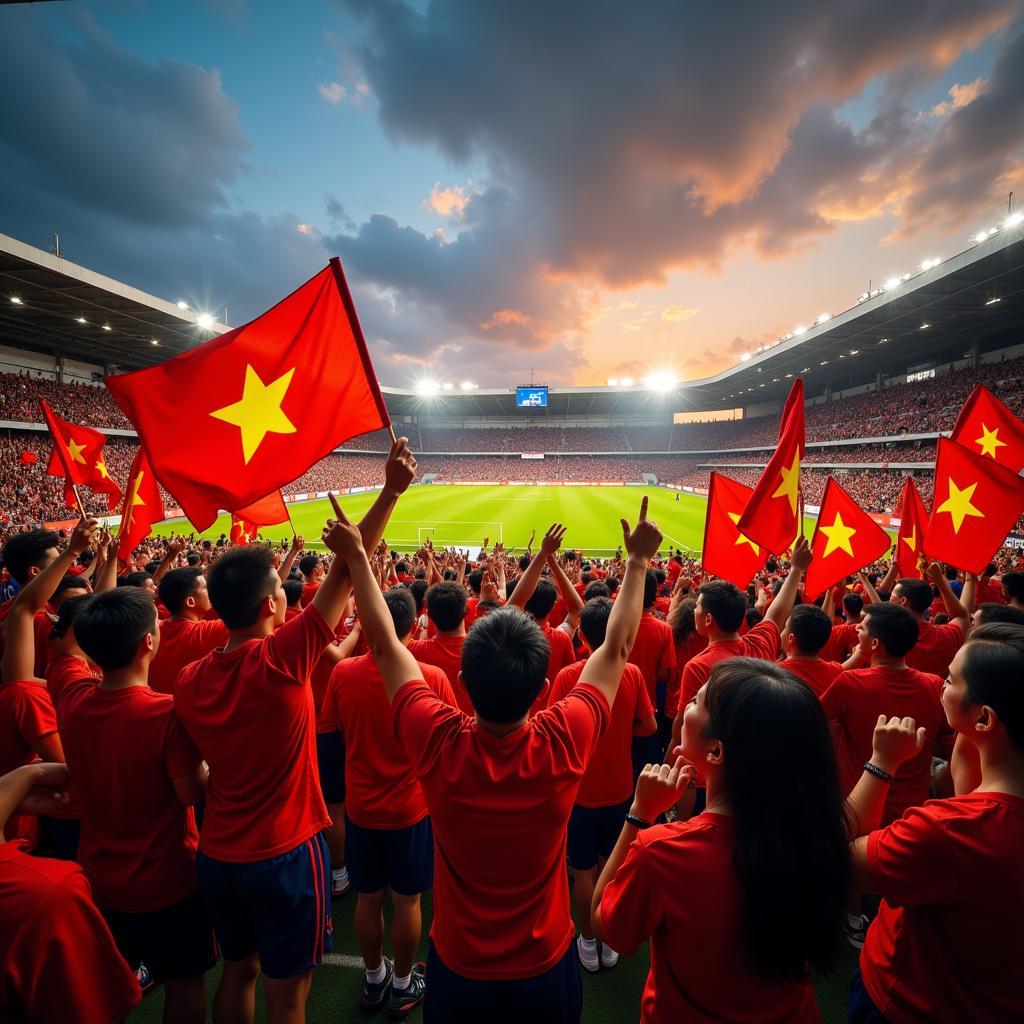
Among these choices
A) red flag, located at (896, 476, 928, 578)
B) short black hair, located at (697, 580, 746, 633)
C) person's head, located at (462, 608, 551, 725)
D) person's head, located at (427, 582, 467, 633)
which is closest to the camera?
person's head, located at (462, 608, 551, 725)

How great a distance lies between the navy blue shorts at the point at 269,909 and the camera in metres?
2.21

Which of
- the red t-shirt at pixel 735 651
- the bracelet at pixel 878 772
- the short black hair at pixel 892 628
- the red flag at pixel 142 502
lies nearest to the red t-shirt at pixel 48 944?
the bracelet at pixel 878 772

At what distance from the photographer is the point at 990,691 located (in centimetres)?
163

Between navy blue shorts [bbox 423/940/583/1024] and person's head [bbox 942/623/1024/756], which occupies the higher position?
person's head [bbox 942/623/1024/756]

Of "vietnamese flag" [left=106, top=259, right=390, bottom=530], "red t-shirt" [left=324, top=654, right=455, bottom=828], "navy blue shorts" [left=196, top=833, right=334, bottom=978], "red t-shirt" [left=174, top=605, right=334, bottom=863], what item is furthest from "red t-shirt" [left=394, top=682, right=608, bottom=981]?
"vietnamese flag" [left=106, top=259, right=390, bottom=530]

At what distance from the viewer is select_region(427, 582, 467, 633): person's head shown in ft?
11.5

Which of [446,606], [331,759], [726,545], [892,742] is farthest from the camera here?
[726,545]

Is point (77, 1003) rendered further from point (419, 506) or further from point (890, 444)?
point (890, 444)

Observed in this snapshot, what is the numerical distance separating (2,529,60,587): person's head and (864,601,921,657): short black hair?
6.57m

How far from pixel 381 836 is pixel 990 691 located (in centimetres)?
311

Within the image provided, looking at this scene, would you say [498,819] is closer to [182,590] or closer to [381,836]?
[381,836]

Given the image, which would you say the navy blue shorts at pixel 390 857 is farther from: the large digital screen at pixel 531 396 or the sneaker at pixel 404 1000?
the large digital screen at pixel 531 396

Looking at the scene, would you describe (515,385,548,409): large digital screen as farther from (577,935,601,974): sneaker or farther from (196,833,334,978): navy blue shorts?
(196,833,334,978): navy blue shorts

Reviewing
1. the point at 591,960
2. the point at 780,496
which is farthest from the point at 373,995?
the point at 780,496
